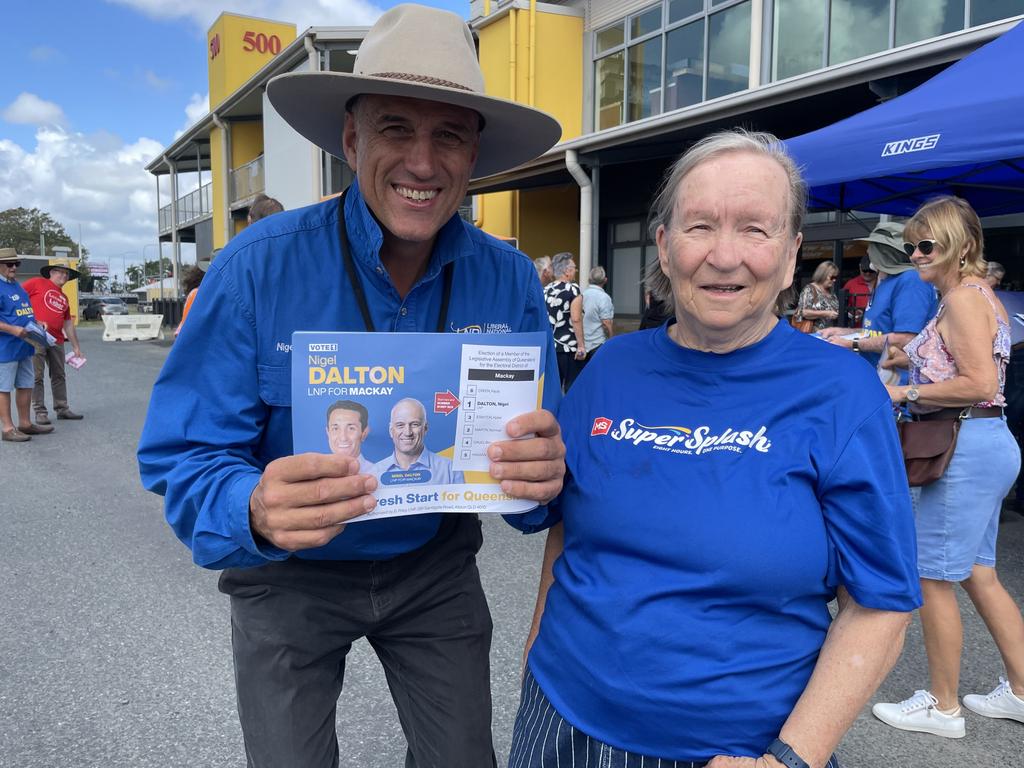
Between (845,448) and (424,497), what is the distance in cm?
78

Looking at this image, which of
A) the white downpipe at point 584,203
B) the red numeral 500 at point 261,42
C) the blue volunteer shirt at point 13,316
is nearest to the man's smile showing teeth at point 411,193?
the blue volunteer shirt at point 13,316

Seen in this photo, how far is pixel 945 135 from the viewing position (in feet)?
13.3

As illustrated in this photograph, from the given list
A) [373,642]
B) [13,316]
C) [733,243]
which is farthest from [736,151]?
[13,316]

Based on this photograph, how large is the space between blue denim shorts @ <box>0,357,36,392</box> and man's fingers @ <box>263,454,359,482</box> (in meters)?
8.59

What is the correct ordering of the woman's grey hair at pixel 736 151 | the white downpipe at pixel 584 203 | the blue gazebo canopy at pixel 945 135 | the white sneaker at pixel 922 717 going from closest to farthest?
1. the woman's grey hair at pixel 736 151
2. the white sneaker at pixel 922 717
3. the blue gazebo canopy at pixel 945 135
4. the white downpipe at pixel 584 203

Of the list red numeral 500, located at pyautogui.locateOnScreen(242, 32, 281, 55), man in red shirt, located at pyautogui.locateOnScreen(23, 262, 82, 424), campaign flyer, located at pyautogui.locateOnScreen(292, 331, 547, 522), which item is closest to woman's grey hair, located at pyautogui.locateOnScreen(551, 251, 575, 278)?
man in red shirt, located at pyautogui.locateOnScreen(23, 262, 82, 424)

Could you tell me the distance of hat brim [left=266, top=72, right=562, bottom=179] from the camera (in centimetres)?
160

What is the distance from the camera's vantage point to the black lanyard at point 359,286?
1.69 m

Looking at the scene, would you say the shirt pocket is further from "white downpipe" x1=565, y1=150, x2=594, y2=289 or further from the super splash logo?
"white downpipe" x1=565, y1=150, x2=594, y2=289

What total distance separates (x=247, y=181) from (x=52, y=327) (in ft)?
54.8

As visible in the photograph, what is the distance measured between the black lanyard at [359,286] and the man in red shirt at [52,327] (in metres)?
8.71

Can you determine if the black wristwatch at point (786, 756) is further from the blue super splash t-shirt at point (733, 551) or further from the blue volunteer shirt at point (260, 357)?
the blue volunteer shirt at point (260, 357)

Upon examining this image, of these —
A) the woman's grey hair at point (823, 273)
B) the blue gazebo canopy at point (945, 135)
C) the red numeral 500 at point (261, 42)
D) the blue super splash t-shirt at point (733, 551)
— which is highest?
the red numeral 500 at point (261, 42)

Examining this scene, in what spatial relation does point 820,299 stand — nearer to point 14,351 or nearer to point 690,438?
point 690,438
